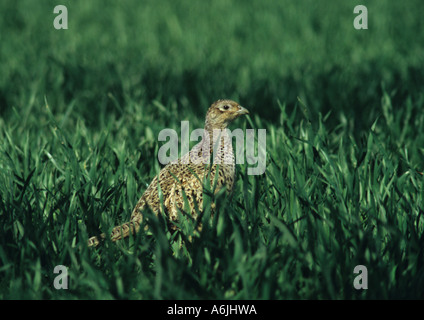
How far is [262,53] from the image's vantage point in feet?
27.3

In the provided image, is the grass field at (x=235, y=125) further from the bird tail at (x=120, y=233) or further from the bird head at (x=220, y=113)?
the bird head at (x=220, y=113)

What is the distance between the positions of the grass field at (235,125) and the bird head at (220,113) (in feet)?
1.22

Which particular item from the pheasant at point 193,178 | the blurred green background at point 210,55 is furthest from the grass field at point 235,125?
the pheasant at point 193,178

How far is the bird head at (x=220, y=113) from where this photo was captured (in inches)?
171

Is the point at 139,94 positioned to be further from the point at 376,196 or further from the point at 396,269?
the point at 396,269

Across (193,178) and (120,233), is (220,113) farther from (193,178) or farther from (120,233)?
(120,233)

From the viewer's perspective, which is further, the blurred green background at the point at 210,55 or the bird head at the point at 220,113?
the blurred green background at the point at 210,55

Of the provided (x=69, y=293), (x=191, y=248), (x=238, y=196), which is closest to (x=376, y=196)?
(x=238, y=196)

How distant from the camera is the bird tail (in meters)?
3.35

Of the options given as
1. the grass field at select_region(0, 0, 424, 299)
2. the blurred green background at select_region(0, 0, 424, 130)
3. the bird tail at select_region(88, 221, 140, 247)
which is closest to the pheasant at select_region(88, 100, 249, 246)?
the bird tail at select_region(88, 221, 140, 247)

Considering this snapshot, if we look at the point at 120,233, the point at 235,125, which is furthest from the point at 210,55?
the point at 120,233

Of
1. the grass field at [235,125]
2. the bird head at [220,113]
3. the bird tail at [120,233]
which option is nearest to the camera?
the grass field at [235,125]

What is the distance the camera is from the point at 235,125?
5.70m
